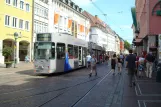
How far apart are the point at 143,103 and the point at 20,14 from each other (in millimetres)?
40387

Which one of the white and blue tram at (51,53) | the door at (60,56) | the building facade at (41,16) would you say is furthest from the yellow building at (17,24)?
the door at (60,56)

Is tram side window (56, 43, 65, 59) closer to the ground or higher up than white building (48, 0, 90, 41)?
closer to the ground

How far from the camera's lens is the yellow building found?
138 ft

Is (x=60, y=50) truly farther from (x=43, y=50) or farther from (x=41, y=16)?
(x=41, y=16)

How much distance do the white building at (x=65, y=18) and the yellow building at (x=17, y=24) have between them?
262 inches

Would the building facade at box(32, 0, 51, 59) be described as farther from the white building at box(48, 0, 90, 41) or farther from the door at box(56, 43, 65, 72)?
the door at box(56, 43, 65, 72)

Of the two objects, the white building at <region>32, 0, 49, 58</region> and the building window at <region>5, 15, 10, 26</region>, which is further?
the white building at <region>32, 0, 49, 58</region>

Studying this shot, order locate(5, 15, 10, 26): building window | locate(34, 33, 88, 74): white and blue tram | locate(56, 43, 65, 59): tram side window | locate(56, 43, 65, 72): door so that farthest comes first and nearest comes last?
locate(5, 15, 10, 26): building window < locate(56, 43, 65, 59): tram side window < locate(56, 43, 65, 72): door < locate(34, 33, 88, 74): white and blue tram

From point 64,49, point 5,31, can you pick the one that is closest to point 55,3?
point 5,31

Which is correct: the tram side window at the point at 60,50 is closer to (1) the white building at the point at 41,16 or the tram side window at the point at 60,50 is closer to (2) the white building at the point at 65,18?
(1) the white building at the point at 41,16

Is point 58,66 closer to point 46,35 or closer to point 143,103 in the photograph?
point 46,35

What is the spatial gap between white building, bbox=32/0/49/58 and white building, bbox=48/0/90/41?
70.5 inches

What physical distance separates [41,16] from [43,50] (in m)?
33.7

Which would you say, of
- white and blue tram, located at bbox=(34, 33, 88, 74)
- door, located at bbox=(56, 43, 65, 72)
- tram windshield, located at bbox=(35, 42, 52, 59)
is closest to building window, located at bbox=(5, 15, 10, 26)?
white and blue tram, located at bbox=(34, 33, 88, 74)
